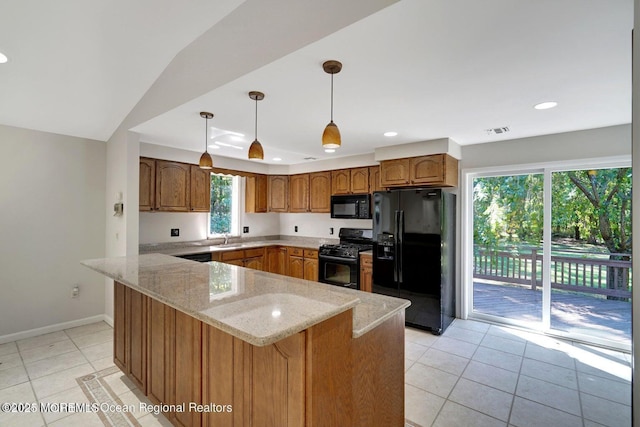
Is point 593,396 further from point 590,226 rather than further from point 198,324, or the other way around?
point 198,324

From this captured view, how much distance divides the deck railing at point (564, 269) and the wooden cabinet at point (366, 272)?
1.44 metres

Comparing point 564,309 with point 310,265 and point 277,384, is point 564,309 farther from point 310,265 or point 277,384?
point 277,384

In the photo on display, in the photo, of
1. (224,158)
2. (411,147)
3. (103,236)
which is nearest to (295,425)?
(411,147)

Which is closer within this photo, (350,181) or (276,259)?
(350,181)

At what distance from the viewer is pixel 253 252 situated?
489 centimetres

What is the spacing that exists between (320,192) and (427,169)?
196cm

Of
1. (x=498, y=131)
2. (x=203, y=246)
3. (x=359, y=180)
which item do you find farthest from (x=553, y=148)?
(x=203, y=246)

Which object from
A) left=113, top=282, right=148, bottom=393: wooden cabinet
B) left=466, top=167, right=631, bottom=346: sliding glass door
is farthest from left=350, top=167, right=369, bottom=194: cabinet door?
left=113, top=282, right=148, bottom=393: wooden cabinet

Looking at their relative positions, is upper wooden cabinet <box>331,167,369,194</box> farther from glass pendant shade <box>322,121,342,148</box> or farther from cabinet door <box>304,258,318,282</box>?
glass pendant shade <box>322,121,342,148</box>

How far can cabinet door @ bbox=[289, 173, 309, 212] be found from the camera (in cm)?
536

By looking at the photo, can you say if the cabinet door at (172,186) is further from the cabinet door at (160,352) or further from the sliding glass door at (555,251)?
the sliding glass door at (555,251)

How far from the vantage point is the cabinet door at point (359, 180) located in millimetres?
4586

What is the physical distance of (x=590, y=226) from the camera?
11.0 feet

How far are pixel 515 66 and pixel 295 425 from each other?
7.51ft
